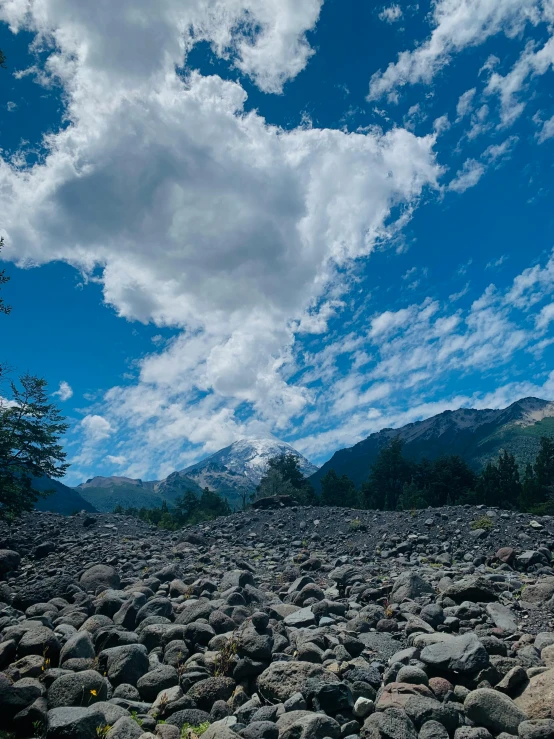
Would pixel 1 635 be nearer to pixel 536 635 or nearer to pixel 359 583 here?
pixel 359 583

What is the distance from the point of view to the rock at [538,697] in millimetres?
6434

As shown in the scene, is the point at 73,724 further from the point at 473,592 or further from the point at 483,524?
the point at 483,524

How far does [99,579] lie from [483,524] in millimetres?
17050

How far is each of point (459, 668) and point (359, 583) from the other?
8.03 m

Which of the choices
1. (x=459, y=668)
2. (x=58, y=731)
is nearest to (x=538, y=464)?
(x=459, y=668)

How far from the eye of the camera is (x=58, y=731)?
640cm

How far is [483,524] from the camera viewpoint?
69.4 feet

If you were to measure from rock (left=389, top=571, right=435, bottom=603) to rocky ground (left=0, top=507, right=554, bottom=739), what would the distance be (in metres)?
0.06

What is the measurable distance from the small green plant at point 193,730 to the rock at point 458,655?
4.02 m

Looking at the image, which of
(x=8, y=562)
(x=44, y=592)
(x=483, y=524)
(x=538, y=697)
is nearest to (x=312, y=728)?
(x=538, y=697)

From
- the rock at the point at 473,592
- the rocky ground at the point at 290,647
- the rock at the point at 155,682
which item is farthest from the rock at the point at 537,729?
the rock at the point at 473,592

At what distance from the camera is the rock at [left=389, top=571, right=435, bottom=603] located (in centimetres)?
1301

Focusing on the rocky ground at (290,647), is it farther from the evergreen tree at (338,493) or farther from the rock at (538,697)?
the evergreen tree at (338,493)

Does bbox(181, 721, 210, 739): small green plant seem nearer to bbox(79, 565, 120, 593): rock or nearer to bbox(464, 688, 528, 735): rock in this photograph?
bbox(464, 688, 528, 735): rock
